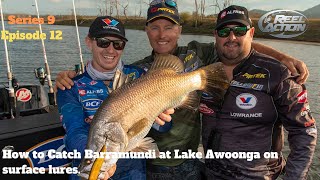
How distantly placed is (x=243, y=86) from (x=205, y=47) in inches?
32.7

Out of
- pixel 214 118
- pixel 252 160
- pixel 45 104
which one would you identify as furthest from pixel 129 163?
pixel 45 104

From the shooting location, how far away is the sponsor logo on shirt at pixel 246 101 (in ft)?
12.7

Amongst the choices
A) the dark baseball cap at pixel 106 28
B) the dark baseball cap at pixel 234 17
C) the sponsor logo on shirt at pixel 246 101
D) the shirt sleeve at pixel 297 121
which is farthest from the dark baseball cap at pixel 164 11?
the shirt sleeve at pixel 297 121

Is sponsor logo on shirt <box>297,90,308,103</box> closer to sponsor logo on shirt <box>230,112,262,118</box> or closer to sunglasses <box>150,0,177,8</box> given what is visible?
sponsor logo on shirt <box>230,112,262,118</box>

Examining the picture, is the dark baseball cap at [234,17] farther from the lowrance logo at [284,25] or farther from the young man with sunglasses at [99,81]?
the lowrance logo at [284,25]

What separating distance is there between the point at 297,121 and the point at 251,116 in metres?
0.53

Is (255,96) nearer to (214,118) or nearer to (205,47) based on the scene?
(214,118)

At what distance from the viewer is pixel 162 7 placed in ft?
13.6

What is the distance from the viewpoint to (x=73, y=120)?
3.20 m

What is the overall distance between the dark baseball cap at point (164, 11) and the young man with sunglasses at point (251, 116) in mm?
602

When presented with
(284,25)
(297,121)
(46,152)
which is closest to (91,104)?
(46,152)

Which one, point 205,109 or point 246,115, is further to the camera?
point 205,109

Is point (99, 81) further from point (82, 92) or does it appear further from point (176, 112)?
point (176, 112)

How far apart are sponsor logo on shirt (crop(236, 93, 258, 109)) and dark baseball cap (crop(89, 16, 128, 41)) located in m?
1.65
